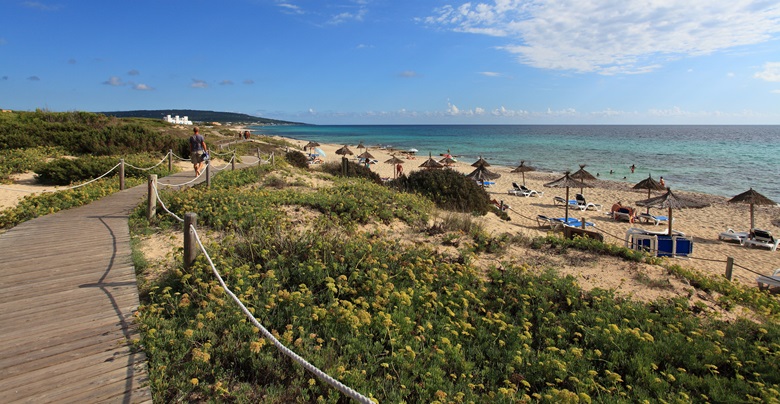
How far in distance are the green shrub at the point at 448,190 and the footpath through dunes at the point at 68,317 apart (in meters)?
8.85

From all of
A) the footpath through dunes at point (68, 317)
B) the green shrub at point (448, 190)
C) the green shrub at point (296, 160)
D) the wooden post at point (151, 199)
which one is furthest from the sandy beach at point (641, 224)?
the footpath through dunes at point (68, 317)

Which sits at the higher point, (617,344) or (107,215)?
(107,215)

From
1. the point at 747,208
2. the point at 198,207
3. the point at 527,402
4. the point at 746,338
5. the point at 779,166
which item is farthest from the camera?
the point at 779,166

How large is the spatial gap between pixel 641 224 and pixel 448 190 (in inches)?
432

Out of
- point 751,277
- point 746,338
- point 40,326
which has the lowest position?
point 751,277

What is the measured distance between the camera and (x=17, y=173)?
1454 centimetres

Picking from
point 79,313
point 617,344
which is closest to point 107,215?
point 79,313

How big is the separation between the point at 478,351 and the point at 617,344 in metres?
1.61

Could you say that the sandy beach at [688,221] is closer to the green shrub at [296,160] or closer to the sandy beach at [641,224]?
the sandy beach at [641,224]

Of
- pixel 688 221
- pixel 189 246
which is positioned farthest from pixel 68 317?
pixel 688 221

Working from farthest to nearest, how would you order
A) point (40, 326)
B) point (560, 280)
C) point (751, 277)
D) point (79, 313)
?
point (751, 277) → point (560, 280) → point (79, 313) → point (40, 326)

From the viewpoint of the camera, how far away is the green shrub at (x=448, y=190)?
1341cm

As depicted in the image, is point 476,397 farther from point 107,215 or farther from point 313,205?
point 107,215

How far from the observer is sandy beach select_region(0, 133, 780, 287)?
1191cm
